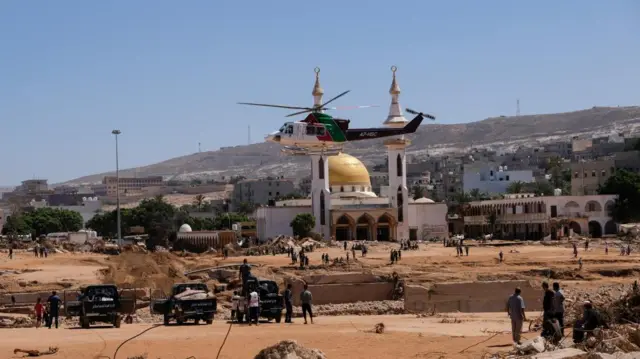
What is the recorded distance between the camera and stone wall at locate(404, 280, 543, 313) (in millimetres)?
31000

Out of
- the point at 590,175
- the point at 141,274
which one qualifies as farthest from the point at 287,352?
the point at 590,175

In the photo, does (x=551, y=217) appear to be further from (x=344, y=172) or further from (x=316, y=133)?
(x=316, y=133)

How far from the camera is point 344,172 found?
317 feet

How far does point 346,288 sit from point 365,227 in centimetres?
5326

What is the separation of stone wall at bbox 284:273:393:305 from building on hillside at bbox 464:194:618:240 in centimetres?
4898

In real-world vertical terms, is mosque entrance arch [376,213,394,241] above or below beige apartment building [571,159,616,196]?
below

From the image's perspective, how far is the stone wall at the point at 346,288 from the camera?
1382 inches

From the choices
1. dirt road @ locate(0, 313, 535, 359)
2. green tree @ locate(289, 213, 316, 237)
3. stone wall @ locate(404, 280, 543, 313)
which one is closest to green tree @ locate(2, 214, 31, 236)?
green tree @ locate(289, 213, 316, 237)

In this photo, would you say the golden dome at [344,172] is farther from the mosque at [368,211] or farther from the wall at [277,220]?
the wall at [277,220]

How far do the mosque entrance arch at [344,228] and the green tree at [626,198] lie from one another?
Answer: 786 inches

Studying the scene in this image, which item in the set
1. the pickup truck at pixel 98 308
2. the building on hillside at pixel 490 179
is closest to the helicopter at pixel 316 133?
the pickup truck at pixel 98 308

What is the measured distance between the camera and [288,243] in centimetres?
7419

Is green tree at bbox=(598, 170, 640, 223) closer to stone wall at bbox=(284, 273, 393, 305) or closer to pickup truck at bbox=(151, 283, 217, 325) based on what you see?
stone wall at bbox=(284, 273, 393, 305)

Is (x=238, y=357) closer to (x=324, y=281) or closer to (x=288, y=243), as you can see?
(x=324, y=281)
